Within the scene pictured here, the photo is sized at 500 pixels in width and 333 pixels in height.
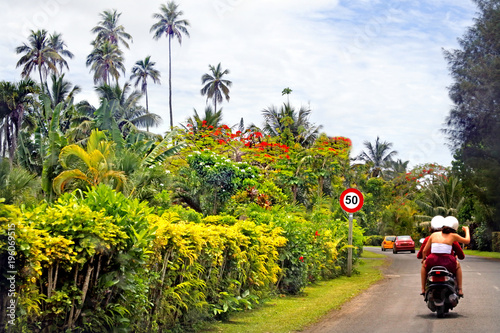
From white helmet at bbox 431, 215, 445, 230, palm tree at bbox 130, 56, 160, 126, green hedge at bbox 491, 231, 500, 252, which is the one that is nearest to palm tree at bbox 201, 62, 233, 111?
palm tree at bbox 130, 56, 160, 126

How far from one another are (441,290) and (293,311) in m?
2.98

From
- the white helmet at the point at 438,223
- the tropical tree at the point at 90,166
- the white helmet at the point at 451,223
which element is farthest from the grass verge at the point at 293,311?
the tropical tree at the point at 90,166

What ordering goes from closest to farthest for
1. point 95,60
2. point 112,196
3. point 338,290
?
point 112,196
point 338,290
point 95,60

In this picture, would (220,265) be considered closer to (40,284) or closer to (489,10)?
(40,284)

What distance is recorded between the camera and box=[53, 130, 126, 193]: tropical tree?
1559 cm

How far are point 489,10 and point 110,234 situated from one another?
37992 millimetres

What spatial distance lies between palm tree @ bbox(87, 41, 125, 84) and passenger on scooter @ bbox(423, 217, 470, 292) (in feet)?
178

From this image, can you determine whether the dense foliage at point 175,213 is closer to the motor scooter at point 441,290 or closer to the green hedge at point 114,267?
the green hedge at point 114,267

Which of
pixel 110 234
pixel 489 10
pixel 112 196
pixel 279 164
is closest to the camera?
pixel 110 234

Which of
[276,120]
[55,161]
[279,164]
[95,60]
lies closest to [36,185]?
[55,161]

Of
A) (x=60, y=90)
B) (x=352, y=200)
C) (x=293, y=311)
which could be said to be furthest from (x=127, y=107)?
(x=293, y=311)

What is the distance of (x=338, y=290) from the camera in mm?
15648

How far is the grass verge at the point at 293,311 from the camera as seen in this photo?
30.9 ft

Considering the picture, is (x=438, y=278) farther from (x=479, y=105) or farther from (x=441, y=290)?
(x=479, y=105)
